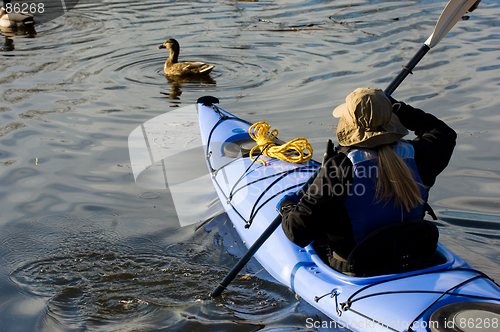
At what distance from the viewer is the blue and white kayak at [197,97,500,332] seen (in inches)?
88.4

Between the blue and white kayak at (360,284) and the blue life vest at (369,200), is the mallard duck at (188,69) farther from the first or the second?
the blue life vest at (369,200)

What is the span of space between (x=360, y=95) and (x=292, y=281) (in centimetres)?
138

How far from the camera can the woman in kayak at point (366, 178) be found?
222 cm

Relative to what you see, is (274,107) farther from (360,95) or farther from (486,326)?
(486,326)

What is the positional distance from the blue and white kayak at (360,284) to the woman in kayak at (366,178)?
29 cm

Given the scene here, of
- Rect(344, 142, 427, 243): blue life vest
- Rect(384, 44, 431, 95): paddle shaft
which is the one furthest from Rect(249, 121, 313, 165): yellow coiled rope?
Rect(344, 142, 427, 243): blue life vest

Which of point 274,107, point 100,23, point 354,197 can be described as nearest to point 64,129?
point 274,107

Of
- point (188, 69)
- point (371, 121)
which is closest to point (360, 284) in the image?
point (371, 121)

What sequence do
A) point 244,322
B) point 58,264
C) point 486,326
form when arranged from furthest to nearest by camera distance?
point 58,264, point 244,322, point 486,326

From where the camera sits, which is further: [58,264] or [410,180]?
[58,264]

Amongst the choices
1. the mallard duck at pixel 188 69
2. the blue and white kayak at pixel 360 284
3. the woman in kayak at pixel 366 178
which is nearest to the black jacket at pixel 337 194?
the woman in kayak at pixel 366 178

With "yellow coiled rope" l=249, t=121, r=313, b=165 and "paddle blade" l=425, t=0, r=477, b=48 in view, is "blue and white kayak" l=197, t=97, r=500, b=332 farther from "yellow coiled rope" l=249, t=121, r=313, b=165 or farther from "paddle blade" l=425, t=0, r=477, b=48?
"paddle blade" l=425, t=0, r=477, b=48

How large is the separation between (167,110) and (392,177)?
4632 mm

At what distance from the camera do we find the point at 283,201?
8.89 feet
